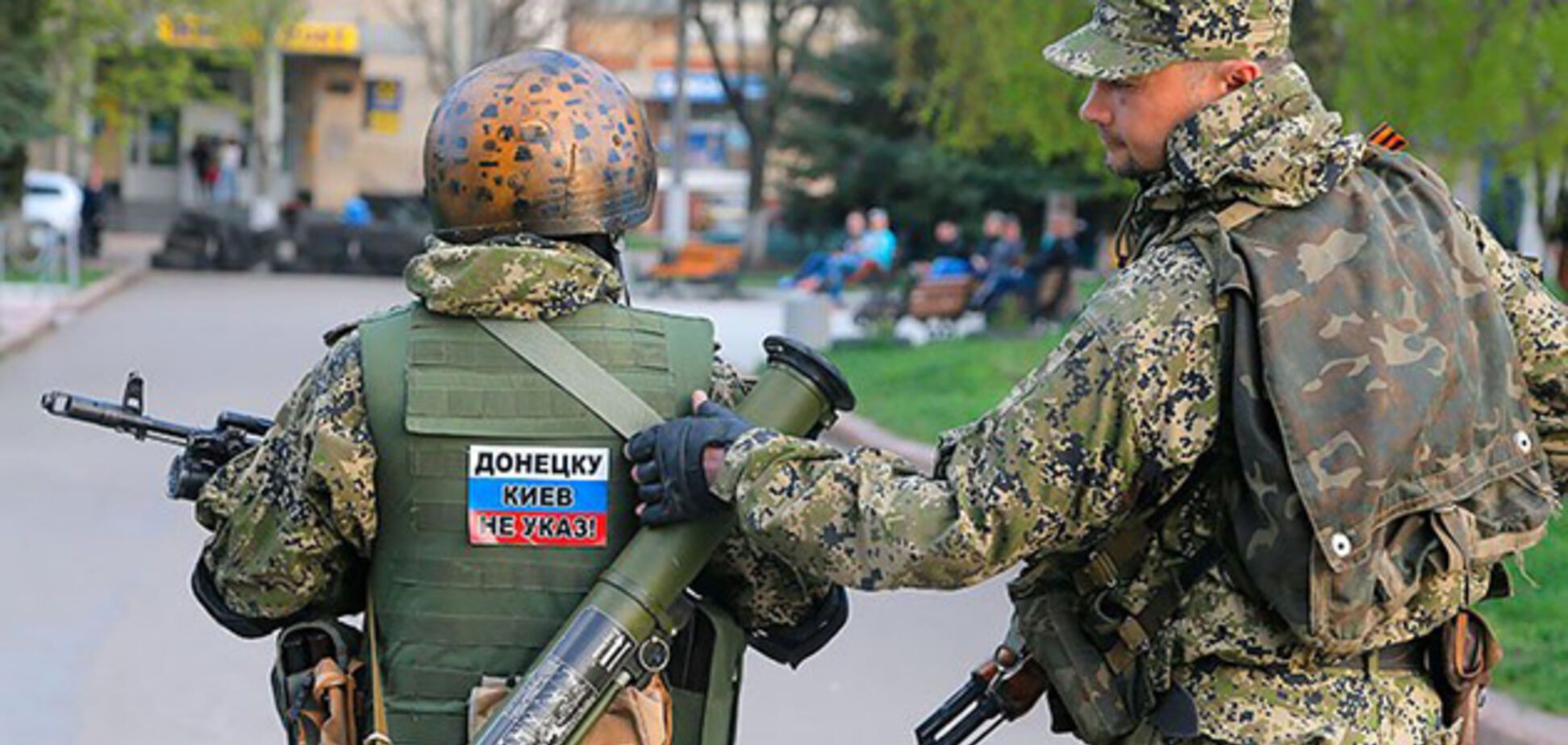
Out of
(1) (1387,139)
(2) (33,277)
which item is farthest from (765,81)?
(1) (1387,139)

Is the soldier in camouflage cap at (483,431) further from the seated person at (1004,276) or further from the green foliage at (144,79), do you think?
the green foliage at (144,79)

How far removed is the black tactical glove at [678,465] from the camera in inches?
116

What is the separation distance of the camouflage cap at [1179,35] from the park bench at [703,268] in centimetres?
2747

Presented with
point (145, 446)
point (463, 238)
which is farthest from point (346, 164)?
point (463, 238)

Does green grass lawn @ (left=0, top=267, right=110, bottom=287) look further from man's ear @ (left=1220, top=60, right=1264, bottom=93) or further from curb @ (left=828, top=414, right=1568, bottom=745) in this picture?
man's ear @ (left=1220, top=60, right=1264, bottom=93)

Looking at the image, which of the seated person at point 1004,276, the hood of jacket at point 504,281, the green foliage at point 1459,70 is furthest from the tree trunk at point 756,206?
the hood of jacket at point 504,281

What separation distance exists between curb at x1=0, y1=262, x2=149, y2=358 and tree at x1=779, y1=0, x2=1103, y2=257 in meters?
10.7

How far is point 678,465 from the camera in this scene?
9.64ft

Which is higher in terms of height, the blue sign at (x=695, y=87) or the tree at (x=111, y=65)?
the tree at (x=111, y=65)

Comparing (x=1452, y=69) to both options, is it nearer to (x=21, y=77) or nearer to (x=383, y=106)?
(x=21, y=77)

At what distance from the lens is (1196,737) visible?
295 cm

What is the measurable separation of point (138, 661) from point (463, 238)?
490 centimetres

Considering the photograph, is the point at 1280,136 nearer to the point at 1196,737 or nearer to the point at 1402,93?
the point at 1196,737

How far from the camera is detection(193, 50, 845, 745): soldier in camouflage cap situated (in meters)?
3.07
